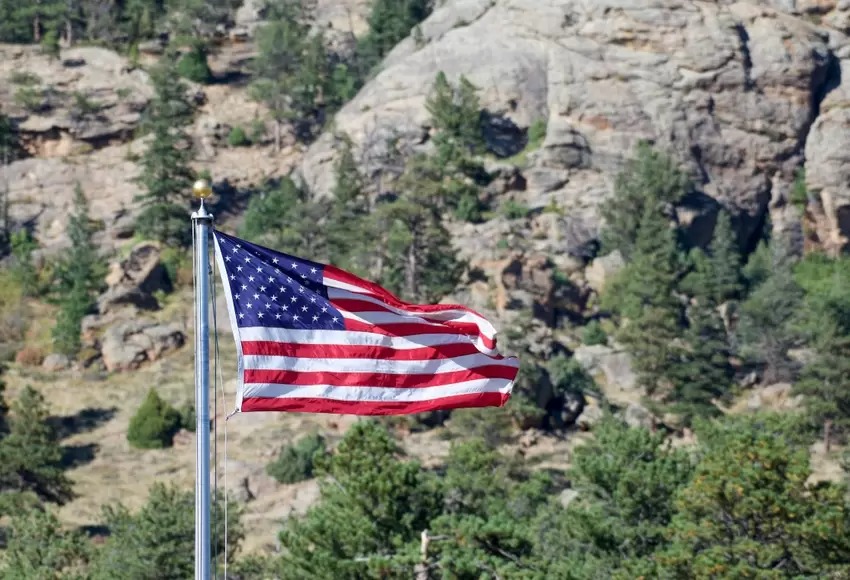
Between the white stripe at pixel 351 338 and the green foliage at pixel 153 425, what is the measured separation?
4651 centimetres

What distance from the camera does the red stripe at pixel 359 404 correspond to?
1781cm

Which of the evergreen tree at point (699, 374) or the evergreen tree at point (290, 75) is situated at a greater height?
the evergreen tree at point (290, 75)

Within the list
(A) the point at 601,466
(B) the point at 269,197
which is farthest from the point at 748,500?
(B) the point at 269,197

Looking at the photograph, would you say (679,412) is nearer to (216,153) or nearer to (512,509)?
(512,509)

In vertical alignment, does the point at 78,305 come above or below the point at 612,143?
below

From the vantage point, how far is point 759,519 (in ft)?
123

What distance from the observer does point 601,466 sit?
4294cm

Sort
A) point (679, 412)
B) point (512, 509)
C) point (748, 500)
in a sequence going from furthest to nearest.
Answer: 1. point (679, 412)
2. point (512, 509)
3. point (748, 500)

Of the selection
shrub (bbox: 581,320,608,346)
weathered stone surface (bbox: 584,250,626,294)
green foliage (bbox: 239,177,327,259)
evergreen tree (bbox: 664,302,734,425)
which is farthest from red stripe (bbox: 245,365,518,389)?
weathered stone surface (bbox: 584,250,626,294)

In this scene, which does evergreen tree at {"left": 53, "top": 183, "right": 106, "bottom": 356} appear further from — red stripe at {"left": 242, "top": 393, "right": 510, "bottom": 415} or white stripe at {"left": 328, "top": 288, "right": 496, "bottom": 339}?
red stripe at {"left": 242, "top": 393, "right": 510, "bottom": 415}

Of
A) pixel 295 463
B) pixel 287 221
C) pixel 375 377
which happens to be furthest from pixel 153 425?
pixel 375 377

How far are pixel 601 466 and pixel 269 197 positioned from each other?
4271 cm

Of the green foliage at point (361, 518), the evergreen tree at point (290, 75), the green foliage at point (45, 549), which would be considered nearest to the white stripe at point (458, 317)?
the green foliage at point (361, 518)

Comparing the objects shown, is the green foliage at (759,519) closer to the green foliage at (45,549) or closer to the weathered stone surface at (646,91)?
the green foliage at (45,549)
